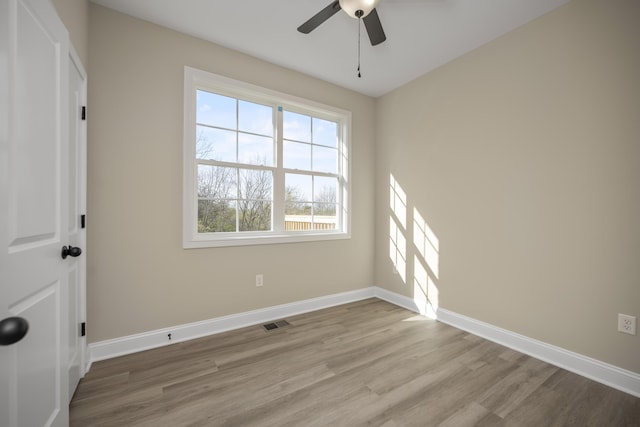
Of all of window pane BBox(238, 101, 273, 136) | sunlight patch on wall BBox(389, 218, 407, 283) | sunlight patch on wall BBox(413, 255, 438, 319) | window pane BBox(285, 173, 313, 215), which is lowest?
sunlight patch on wall BBox(413, 255, 438, 319)

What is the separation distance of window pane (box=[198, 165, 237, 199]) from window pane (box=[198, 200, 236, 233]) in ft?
0.23

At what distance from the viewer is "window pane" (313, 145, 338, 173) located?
3.48 m

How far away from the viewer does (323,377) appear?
198 cm

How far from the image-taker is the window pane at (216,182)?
2.70m

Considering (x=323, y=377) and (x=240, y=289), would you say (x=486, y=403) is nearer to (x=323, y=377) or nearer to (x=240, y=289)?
(x=323, y=377)

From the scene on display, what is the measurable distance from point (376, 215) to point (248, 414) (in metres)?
2.84

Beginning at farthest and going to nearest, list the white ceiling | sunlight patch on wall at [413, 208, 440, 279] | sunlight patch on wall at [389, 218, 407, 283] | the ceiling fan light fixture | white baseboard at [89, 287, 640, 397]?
sunlight patch on wall at [389, 218, 407, 283] < sunlight patch on wall at [413, 208, 440, 279] < the white ceiling < white baseboard at [89, 287, 640, 397] < the ceiling fan light fixture

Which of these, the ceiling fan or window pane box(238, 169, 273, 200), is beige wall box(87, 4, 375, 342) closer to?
window pane box(238, 169, 273, 200)

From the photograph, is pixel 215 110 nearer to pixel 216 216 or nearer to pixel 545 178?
pixel 216 216

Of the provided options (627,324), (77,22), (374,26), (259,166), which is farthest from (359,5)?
(627,324)

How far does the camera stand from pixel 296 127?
3324mm

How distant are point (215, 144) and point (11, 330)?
229cm

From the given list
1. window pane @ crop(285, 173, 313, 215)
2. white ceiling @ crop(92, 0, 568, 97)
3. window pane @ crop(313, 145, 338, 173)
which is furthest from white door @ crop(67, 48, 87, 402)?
window pane @ crop(313, 145, 338, 173)

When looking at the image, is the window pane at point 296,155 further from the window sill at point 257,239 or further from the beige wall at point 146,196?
the window sill at point 257,239
